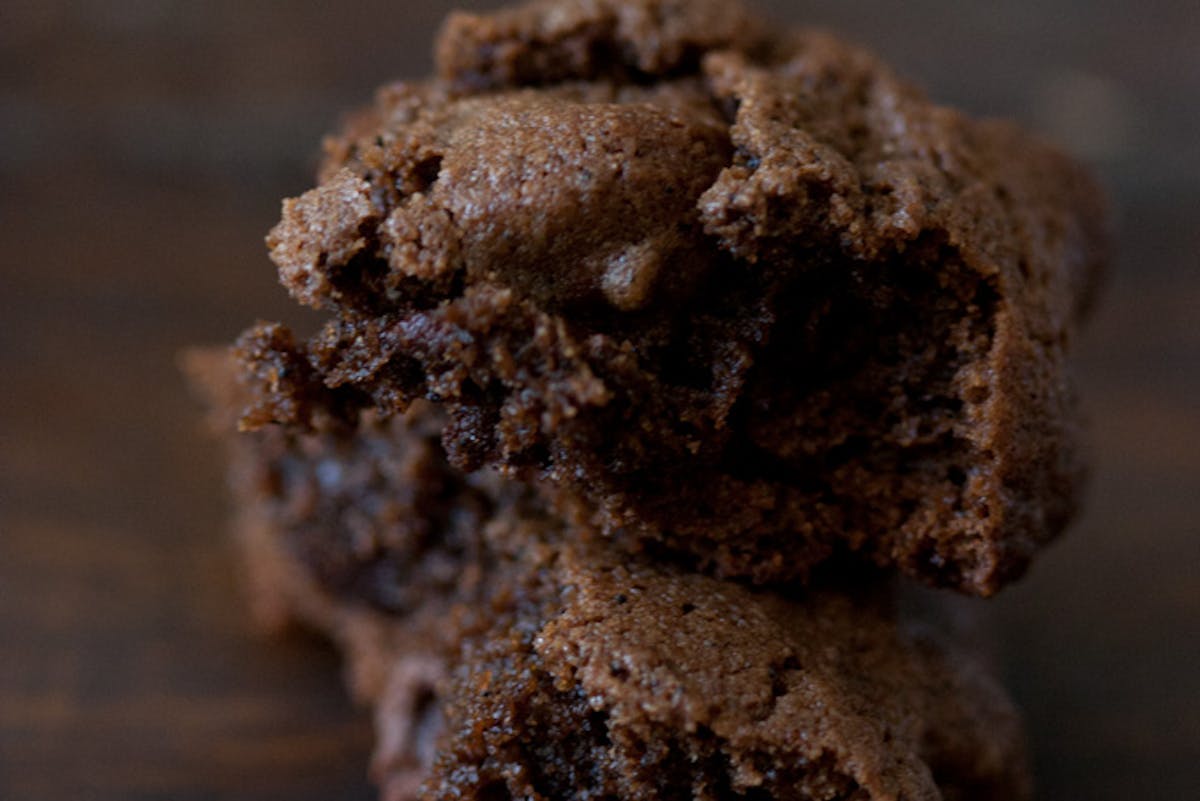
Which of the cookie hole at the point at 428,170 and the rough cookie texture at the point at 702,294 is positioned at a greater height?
the cookie hole at the point at 428,170

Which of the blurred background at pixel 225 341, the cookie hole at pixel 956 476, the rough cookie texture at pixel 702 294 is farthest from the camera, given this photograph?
the blurred background at pixel 225 341

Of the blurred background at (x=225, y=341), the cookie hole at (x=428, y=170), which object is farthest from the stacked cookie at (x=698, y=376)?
the blurred background at (x=225, y=341)

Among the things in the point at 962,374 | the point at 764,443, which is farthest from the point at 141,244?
the point at 962,374

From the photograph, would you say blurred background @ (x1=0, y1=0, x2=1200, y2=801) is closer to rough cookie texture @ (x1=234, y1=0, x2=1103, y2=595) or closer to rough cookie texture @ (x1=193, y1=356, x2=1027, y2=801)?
rough cookie texture @ (x1=193, y1=356, x2=1027, y2=801)

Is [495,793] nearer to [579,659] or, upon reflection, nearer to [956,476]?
[579,659]

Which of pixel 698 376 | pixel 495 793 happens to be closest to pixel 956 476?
pixel 698 376

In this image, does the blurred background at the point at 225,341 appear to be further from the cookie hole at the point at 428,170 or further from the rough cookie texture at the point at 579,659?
the cookie hole at the point at 428,170
